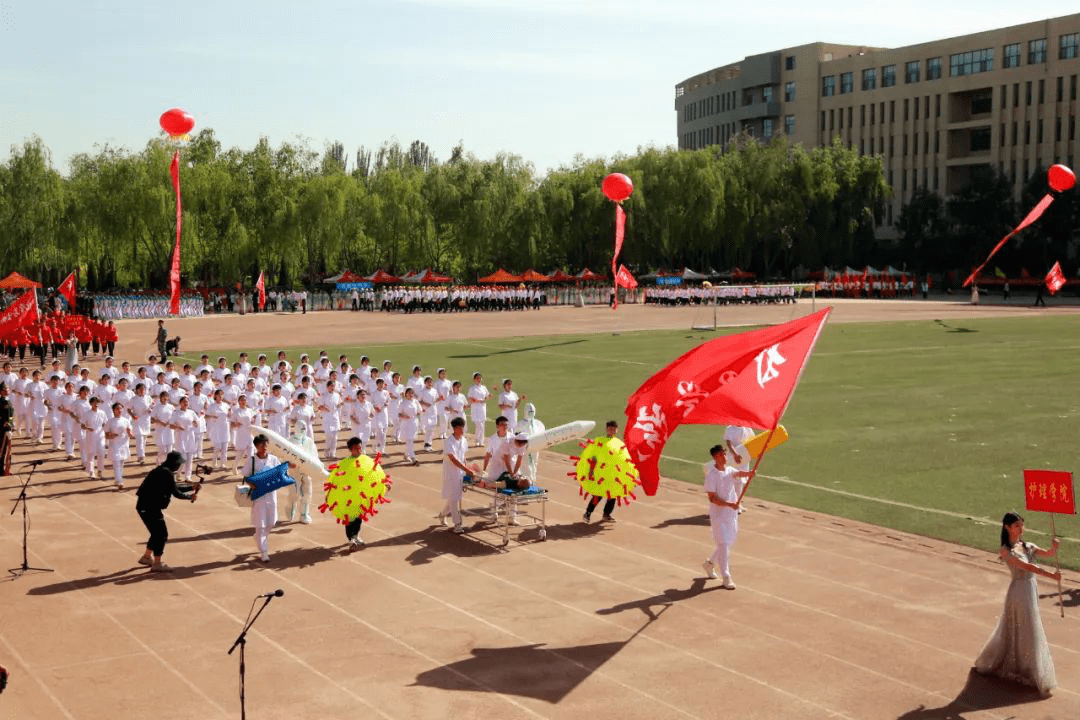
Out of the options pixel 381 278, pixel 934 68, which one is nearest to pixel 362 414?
pixel 381 278

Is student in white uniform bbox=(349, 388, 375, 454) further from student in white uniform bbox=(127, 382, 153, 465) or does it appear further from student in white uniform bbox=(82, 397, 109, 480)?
student in white uniform bbox=(82, 397, 109, 480)

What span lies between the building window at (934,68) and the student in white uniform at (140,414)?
9915 cm

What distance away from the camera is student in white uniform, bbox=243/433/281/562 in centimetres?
1436

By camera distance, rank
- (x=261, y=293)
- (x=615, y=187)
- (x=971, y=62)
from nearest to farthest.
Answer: (x=615, y=187)
(x=261, y=293)
(x=971, y=62)

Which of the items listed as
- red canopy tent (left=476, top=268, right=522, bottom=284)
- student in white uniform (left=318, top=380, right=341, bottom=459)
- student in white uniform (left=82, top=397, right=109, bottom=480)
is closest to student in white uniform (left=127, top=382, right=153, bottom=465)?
student in white uniform (left=82, top=397, right=109, bottom=480)

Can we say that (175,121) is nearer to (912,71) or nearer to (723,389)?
(723,389)

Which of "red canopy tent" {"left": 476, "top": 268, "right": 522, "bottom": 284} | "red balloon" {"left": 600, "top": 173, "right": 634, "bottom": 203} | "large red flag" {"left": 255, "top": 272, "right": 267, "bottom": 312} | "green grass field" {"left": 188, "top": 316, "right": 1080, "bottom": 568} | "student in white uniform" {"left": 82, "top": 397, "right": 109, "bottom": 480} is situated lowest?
"green grass field" {"left": 188, "top": 316, "right": 1080, "bottom": 568}

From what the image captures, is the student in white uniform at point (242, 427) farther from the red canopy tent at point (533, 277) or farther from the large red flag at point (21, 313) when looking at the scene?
the red canopy tent at point (533, 277)

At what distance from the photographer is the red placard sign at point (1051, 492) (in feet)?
35.9

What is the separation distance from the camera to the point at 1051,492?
11.0 m

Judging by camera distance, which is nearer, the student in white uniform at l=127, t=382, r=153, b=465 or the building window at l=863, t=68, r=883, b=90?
the student in white uniform at l=127, t=382, r=153, b=465

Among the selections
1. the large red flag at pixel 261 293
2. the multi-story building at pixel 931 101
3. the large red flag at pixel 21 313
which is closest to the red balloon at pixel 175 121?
the large red flag at pixel 21 313

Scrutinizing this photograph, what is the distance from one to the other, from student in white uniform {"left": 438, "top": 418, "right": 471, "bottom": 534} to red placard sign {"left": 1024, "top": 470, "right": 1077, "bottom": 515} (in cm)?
734

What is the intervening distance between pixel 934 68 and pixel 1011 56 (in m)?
7.89
